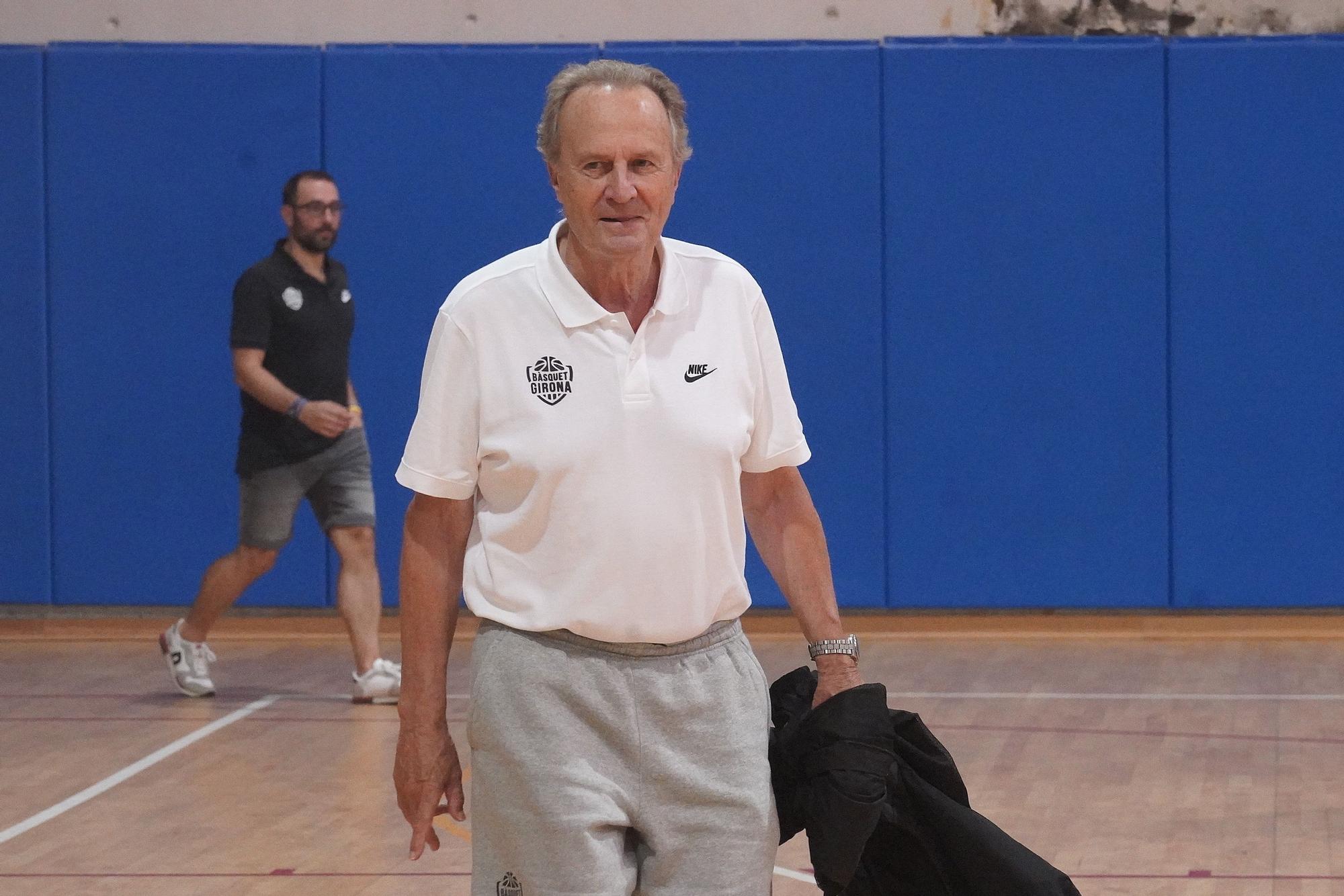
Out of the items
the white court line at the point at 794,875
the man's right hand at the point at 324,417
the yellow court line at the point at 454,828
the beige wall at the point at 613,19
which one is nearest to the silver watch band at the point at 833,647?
the white court line at the point at 794,875

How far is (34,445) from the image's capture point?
30.2ft

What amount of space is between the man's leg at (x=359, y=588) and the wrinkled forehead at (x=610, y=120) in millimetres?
4820

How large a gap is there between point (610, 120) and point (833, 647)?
865 mm

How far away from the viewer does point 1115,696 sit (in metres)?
7.41

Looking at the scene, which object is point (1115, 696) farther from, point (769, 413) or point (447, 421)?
point (447, 421)

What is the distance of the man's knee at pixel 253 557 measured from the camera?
7.39 m

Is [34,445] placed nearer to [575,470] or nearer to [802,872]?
[802,872]

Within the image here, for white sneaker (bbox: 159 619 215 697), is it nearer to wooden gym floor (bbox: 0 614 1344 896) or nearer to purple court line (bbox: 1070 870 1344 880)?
wooden gym floor (bbox: 0 614 1344 896)

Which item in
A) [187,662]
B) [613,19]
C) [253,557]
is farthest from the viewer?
[613,19]

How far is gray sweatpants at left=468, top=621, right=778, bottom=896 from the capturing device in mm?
2566

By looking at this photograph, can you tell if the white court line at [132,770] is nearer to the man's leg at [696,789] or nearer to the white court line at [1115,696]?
the white court line at [1115,696]

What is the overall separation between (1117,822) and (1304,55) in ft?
15.5

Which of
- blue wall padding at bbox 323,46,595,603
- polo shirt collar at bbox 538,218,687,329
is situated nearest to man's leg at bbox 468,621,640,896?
polo shirt collar at bbox 538,218,687,329

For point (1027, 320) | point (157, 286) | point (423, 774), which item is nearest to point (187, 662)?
point (157, 286)
